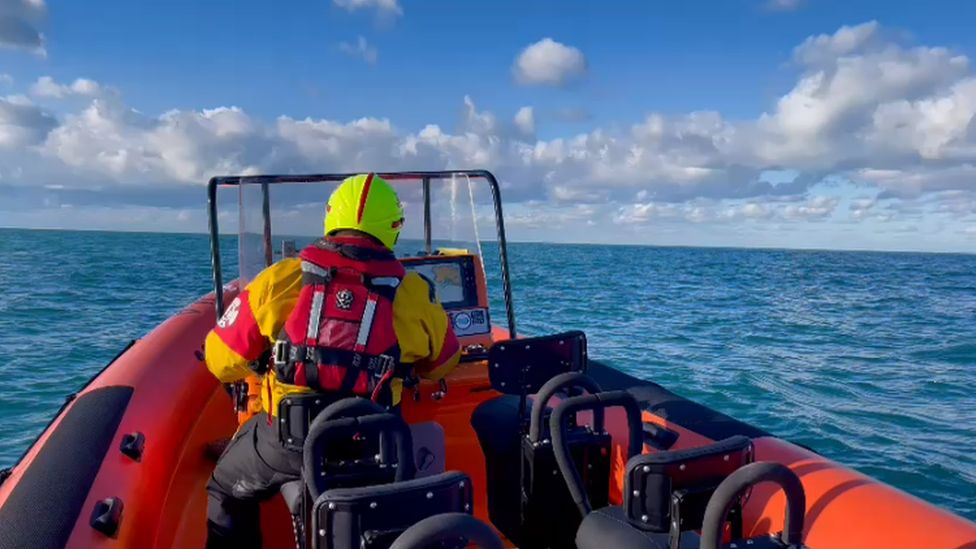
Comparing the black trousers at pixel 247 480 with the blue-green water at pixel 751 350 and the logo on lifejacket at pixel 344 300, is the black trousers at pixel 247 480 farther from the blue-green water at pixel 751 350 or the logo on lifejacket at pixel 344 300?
the blue-green water at pixel 751 350

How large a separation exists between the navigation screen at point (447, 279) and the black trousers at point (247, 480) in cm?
194

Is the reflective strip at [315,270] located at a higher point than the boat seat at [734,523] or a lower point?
higher

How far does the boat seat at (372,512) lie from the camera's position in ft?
5.83

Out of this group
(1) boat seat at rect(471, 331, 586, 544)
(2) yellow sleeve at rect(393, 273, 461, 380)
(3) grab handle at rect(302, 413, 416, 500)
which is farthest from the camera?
(1) boat seat at rect(471, 331, 586, 544)

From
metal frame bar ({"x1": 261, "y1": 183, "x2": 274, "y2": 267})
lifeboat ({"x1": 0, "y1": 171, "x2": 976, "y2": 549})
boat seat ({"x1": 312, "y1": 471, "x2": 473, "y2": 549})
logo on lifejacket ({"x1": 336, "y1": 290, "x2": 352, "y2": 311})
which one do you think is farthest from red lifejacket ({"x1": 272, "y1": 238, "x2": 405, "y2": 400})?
metal frame bar ({"x1": 261, "y1": 183, "x2": 274, "y2": 267})

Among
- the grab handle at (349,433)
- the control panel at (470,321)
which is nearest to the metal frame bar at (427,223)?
the control panel at (470,321)

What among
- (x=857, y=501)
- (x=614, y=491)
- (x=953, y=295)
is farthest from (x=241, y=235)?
(x=953, y=295)

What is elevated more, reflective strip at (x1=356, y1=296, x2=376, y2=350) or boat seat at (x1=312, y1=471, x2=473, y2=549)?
reflective strip at (x1=356, y1=296, x2=376, y2=350)

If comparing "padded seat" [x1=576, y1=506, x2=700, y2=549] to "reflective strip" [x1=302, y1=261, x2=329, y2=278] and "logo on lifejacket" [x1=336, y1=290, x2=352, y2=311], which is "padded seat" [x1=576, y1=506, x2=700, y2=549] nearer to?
"logo on lifejacket" [x1=336, y1=290, x2=352, y2=311]

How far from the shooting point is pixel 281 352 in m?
2.59

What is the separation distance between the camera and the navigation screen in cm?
481

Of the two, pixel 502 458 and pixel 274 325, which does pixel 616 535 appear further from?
pixel 274 325

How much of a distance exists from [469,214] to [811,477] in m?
2.86

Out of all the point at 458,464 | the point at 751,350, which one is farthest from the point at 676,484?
the point at 751,350
